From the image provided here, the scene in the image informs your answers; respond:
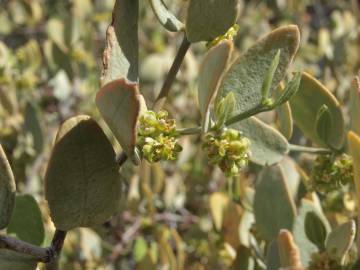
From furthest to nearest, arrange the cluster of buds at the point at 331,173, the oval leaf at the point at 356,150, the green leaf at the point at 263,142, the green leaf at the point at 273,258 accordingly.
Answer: the cluster of buds at the point at 331,173, the green leaf at the point at 263,142, the green leaf at the point at 273,258, the oval leaf at the point at 356,150

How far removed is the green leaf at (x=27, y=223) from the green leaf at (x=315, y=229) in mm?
398

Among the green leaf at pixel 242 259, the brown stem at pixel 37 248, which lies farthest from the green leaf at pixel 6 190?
the green leaf at pixel 242 259

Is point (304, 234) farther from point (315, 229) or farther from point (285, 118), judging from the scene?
point (285, 118)

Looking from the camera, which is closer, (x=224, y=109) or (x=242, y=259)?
(x=224, y=109)

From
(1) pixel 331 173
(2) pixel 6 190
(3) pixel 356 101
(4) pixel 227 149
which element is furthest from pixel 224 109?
(1) pixel 331 173

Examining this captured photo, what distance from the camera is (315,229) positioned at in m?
0.96

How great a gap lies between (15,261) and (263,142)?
0.42 meters

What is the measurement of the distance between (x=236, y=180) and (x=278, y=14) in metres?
2.61

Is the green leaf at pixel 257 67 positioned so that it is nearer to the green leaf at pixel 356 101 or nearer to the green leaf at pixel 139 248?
the green leaf at pixel 356 101

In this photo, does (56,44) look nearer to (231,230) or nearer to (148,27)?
(231,230)

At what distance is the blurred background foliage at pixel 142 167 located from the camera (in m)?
1.45

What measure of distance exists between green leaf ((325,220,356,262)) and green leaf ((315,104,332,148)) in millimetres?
218

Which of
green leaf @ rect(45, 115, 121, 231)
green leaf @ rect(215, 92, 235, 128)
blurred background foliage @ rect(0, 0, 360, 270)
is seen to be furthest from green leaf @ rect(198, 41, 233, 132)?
blurred background foliage @ rect(0, 0, 360, 270)

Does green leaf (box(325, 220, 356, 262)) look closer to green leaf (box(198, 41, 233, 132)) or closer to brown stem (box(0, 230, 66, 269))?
green leaf (box(198, 41, 233, 132))
